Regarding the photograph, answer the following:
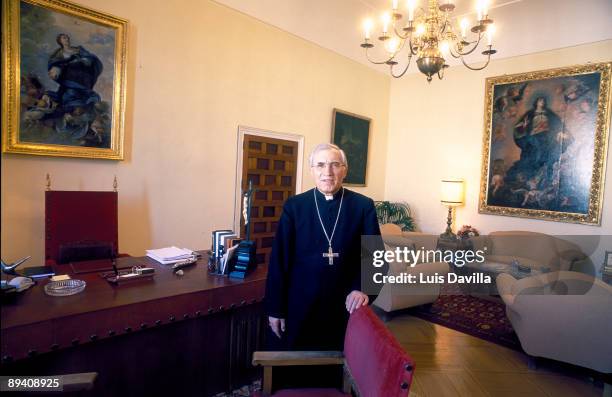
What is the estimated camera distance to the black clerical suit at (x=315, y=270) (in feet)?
6.54

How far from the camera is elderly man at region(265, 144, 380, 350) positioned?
1.99 m

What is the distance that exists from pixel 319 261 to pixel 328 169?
50 centimetres

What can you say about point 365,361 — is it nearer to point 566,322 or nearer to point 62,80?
point 566,322

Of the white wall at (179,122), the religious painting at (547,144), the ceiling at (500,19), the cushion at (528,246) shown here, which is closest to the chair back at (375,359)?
the white wall at (179,122)

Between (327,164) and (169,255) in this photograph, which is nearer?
(327,164)

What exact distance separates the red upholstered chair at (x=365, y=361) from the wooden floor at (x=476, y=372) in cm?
150

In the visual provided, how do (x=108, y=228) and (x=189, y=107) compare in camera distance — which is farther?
(x=189, y=107)

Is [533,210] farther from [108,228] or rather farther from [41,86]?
[41,86]

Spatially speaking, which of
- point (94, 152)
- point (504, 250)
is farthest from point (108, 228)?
point (504, 250)

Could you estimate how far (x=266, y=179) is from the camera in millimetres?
5602

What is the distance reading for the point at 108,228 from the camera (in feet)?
12.0

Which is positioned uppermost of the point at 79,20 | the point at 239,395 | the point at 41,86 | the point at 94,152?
the point at 79,20

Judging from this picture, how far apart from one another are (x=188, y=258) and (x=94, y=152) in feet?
6.23

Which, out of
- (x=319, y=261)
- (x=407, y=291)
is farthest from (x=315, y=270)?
(x=407, y=291)
